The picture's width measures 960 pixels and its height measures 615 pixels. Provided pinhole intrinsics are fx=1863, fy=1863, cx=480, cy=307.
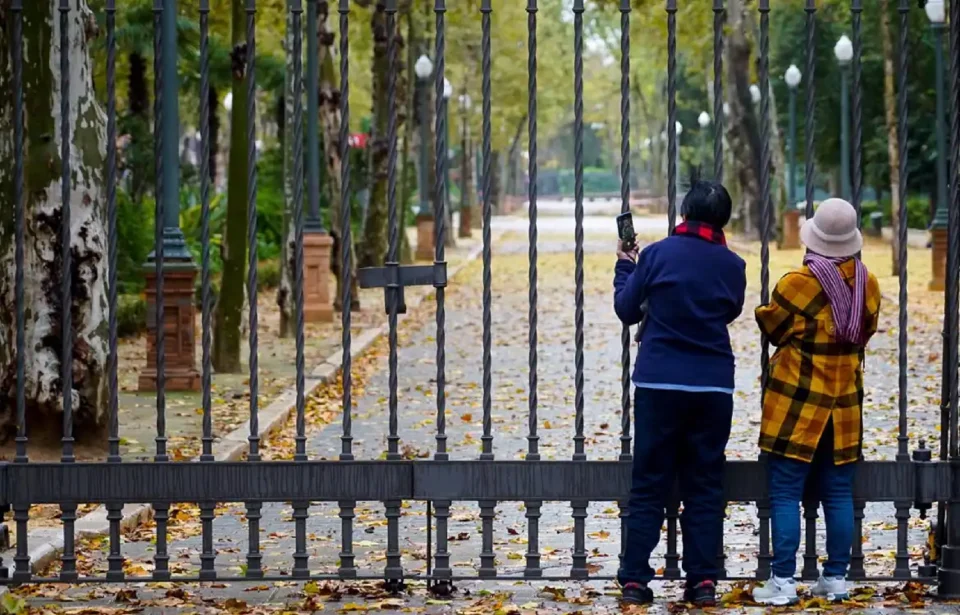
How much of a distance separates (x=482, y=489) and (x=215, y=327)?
11.1 metres

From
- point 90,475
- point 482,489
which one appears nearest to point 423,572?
point 482,489

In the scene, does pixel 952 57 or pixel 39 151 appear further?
pixel 39 151

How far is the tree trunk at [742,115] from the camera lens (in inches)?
1956

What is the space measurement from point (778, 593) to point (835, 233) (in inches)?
56.6

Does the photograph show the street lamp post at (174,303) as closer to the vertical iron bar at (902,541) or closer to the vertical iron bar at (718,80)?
the vertical iron bar at (718,80)

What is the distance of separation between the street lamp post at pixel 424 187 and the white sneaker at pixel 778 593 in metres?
32.1

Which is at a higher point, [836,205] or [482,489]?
[836,205]

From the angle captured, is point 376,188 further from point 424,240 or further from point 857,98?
point 857,98

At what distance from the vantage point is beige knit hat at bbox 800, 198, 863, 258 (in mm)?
7223

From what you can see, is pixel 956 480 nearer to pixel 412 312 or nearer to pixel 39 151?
pixel 39 151

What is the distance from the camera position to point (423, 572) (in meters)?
7.97

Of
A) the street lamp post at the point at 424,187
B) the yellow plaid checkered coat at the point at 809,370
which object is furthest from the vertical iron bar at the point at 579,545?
the street lamp post at the point at 424,187

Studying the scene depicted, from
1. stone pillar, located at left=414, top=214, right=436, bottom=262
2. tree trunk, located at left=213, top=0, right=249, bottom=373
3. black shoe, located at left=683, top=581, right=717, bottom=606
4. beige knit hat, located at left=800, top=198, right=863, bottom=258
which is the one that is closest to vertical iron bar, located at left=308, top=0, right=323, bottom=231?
tree trunk, located at left=213, top=0, right=249, bottom=373

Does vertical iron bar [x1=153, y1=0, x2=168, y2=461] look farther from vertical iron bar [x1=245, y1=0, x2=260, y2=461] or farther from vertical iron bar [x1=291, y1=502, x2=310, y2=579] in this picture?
vertical iron bar [x1=291, y1=502, x2=310, y2=579]
